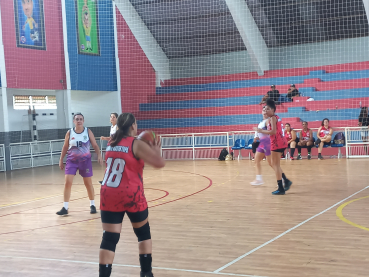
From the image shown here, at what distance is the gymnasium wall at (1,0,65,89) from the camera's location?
16.7 meters

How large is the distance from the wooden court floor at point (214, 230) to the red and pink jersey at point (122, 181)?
105cm

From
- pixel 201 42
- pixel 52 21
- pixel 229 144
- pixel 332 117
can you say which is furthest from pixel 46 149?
pixel 332 117

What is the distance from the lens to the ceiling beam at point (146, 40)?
2111 centimetres

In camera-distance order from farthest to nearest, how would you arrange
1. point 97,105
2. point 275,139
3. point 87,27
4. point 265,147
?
point 97,105 → point 87,27 → point 265,147 → point 275,139

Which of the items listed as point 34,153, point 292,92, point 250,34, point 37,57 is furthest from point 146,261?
point 250,34

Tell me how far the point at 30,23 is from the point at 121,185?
598 inches

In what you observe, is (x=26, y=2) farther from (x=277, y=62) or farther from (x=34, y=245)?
(x=34, y=245)

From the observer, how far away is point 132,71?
859 inches

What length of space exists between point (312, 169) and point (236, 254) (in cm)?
827

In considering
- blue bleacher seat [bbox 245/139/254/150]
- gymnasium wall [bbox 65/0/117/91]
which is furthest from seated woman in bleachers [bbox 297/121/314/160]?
gymnasium wall [bbox 65/0/117/91]

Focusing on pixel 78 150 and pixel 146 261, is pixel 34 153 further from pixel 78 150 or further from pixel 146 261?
pixel 146 261

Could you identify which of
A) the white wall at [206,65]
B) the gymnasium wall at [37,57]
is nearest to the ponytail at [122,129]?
the gymnasium wall at [37,57]

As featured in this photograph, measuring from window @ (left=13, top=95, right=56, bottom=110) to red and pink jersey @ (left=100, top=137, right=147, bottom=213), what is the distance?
16.0 meters

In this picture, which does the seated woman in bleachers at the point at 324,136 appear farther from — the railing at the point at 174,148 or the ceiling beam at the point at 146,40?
the ceiling beam at the point at 146,40
